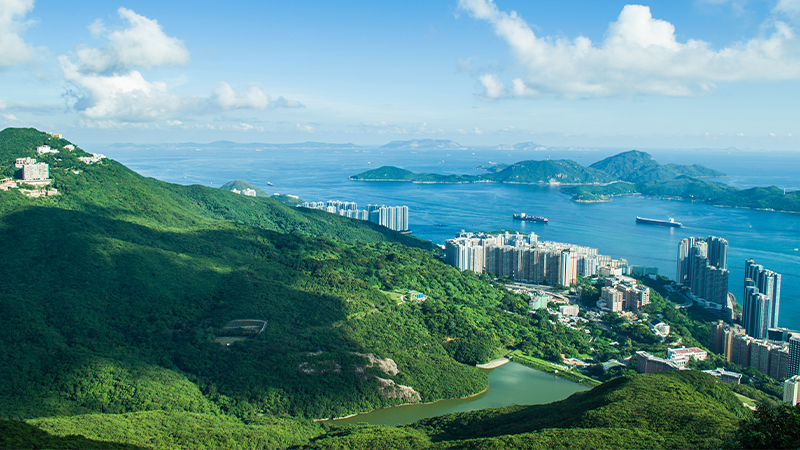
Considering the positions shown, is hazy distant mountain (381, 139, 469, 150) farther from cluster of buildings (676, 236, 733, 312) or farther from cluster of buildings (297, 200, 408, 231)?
cluster of buildings (676, 236, 733, 312)

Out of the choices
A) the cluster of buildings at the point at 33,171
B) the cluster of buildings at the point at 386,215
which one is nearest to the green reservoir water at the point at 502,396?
the cluster of buildings at the point at 33,171

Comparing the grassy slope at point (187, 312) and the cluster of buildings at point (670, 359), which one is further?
the cluster of buildings at point (670, 359)

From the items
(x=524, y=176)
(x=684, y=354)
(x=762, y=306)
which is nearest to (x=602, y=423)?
(x=684, y=354)

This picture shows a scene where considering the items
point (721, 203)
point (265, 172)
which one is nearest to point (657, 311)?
point (721, 203)

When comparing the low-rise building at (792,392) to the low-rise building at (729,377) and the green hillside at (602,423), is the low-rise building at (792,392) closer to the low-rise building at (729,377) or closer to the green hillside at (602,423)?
the low-rise building at (729,377)

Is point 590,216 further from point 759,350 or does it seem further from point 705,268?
point 759,350

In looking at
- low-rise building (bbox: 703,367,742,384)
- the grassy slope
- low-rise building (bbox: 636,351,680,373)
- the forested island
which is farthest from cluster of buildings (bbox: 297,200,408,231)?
low-rise building (bbox: 703,367,742,384)

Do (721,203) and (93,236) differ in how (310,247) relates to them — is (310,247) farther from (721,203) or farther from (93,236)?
(721,203)
